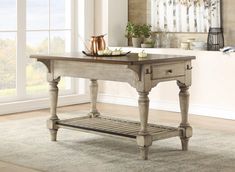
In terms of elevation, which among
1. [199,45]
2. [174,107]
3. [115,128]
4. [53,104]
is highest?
[199,45]

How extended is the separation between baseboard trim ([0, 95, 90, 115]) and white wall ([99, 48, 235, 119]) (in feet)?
3.71

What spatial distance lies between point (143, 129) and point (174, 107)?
277 centimetres

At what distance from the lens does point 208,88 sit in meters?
7.29

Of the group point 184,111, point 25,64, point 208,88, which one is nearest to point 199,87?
point 208,88

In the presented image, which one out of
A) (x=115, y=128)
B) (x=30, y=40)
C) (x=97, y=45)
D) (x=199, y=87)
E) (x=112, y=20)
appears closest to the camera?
(x=115, y=128)

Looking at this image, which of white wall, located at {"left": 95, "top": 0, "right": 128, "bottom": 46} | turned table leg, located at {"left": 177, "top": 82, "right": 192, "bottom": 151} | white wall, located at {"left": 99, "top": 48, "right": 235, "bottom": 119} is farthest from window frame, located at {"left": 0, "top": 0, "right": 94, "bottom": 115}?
turned table leg, located at {"left": 177, "top": 82, "right": 192, "bottom": 151}

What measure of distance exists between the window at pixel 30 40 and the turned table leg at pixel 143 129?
2.99 meters

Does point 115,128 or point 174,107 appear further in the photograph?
point 174,107

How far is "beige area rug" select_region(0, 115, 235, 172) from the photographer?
4.71m

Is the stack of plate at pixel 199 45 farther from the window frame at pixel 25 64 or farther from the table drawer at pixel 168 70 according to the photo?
the table drawer at pixel 168 70

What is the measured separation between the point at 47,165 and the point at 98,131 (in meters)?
0.74

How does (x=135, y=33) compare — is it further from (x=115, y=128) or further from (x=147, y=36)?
(x=115, y=128)

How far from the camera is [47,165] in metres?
4.76

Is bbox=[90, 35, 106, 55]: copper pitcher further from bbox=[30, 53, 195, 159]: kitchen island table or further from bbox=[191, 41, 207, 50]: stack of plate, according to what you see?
bbox=[191, 41, 207, 50]: stack of plate
